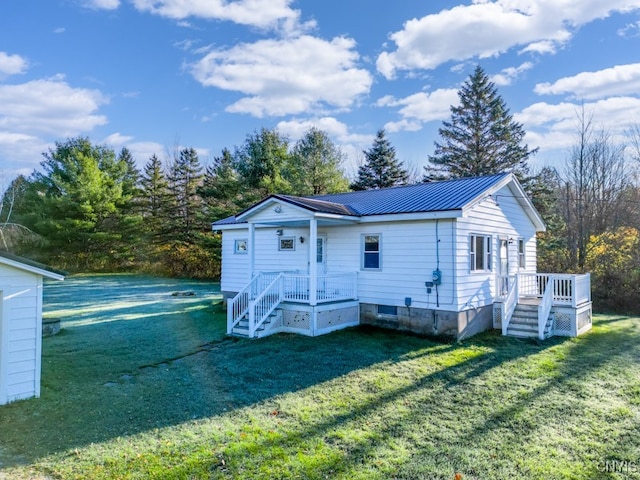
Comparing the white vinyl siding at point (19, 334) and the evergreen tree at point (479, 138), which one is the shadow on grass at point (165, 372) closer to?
the white vinyl siding at point (19, 334)

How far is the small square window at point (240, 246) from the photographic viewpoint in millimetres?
15344

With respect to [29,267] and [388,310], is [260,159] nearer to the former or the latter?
[388,310]

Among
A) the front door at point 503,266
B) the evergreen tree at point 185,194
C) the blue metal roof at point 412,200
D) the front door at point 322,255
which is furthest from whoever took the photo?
the evergreen tree at point 185,194

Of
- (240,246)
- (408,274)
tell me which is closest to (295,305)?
(408,274)

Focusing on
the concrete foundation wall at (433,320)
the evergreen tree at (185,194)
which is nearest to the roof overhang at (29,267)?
the concrete foundation wall at (433,320)

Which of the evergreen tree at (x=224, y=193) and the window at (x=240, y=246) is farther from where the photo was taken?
the evergreen tree at (x=224, y=193)

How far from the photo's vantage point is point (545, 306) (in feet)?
36.0

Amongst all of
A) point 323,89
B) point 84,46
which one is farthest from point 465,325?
point 323,89

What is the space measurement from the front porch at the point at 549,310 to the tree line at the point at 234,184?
10.6 metres

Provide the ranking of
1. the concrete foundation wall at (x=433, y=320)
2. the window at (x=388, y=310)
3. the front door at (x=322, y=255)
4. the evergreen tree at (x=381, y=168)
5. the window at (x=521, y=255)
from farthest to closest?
the evergreen tree at (x=381, y=168), the window at (x=521, y=255), the front door at (x=322, y=255), the window at (x=388, y=310), the concrete foundation wall at (x=433, y=320)

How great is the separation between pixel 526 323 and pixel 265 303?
24.6ft

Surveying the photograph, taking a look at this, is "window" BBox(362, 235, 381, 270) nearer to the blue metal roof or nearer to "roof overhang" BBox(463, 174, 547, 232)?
the blue metal roof

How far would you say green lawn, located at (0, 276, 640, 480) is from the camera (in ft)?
14.3

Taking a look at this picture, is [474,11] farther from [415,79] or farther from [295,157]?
[295,157]
